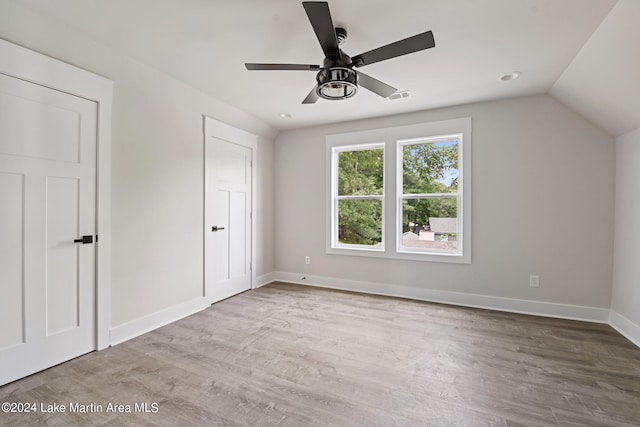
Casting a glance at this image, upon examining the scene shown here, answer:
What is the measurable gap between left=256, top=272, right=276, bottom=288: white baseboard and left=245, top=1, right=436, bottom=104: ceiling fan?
3.09 m

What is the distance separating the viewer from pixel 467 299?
3.61 meters

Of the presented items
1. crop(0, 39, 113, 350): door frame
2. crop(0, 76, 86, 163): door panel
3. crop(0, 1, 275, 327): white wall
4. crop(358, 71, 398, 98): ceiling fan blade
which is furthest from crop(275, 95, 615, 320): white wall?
crop(0, 76, 86, 163): door panel

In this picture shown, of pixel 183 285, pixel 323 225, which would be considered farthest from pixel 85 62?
pixel 323 225

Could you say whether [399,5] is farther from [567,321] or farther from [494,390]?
[567,321]

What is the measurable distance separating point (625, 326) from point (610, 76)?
7.82 ft

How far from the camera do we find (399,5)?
74.5 inches

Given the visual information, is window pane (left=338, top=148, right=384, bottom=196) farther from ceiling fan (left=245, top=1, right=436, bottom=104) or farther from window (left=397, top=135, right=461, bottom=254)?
ceiling fan (left=245, top=1, right=436, bottom=104)

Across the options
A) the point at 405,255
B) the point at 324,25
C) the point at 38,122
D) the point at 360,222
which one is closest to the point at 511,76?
the point at 324,25

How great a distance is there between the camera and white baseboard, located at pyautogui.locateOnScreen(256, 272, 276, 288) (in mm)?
4508

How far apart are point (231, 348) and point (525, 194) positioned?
144 inches

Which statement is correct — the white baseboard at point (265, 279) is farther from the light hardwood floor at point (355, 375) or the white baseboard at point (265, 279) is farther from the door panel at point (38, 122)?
the door panel at point (38, 122)

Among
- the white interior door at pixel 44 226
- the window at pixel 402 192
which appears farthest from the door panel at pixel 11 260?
the window at pixel 402 192

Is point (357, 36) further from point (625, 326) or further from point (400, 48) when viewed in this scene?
point (625, 326)

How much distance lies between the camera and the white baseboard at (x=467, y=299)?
314 centimetres
